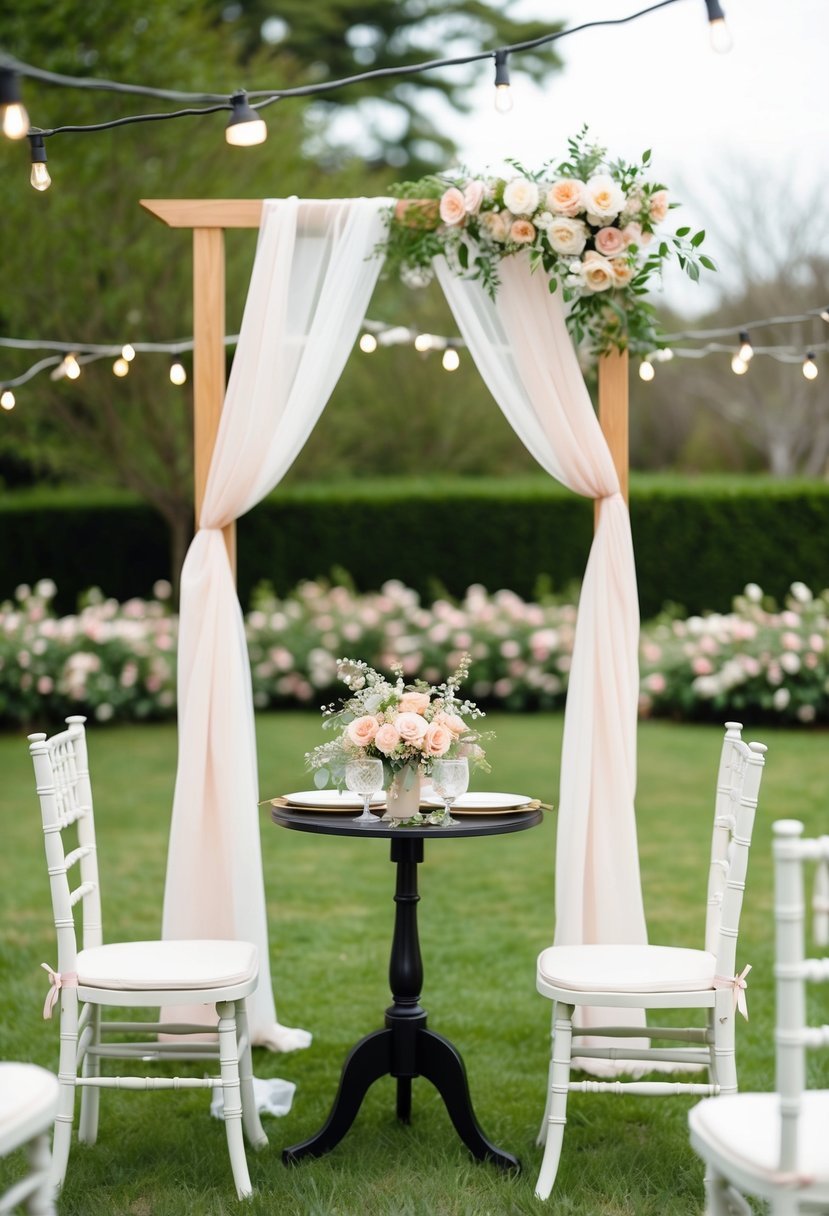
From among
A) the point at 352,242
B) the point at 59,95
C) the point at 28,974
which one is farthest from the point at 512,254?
the point at 59,95

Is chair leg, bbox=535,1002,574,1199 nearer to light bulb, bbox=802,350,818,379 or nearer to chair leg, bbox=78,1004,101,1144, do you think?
chair leg, bbox=78,1004,101,1144

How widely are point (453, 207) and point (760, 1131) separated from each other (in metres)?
2.49

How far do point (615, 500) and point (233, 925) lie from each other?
1.59 metres

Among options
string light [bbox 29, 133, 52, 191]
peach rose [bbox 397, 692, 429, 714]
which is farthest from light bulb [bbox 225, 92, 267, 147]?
peach rose [bbox 397, 692, 429, 714]

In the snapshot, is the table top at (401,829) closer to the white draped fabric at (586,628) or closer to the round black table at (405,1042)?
the round black table at (405,1042)

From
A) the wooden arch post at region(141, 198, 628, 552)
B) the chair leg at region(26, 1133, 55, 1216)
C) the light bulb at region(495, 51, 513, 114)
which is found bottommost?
the chair leg at region(26, 1133, 55, 1216)

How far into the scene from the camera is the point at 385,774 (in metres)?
3.15

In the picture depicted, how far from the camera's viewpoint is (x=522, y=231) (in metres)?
3.61

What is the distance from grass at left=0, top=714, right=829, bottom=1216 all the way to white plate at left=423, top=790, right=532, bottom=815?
797 millimetres

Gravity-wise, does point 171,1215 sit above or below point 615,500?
below

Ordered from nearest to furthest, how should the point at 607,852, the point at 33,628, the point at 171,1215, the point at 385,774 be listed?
1. the point at 171,1215
2. the point at 385,774
3. the point at 607,852
4. the point at 33,628

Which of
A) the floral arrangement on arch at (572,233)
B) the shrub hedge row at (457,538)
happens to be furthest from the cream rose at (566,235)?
the shrub hedge row at (457,538)

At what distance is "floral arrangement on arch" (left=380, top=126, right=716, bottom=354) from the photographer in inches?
141

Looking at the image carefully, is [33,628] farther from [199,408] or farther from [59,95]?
[199,408]
